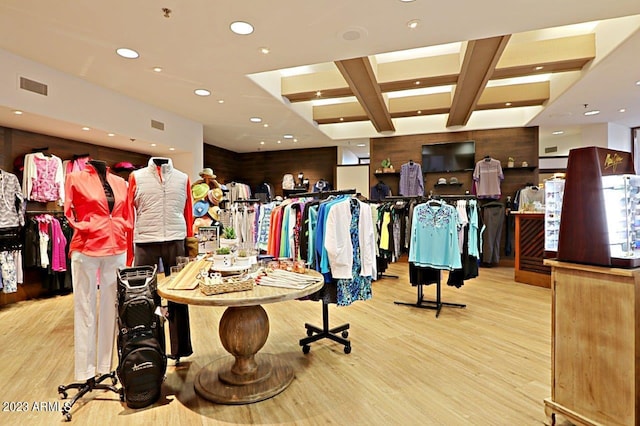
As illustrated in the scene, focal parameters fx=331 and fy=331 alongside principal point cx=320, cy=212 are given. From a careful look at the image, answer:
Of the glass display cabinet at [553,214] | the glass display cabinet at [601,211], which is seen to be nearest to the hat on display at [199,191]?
the glass display cabinet at [553,214]

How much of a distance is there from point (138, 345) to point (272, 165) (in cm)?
878

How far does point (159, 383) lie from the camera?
2336 millimetres

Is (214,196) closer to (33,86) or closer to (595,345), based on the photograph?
(33,86)

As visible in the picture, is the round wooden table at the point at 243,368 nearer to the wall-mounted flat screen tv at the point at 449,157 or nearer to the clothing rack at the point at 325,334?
the clothing rack at the point at 325,334

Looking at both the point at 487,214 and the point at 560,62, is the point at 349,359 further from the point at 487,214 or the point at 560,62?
the point at 487,214

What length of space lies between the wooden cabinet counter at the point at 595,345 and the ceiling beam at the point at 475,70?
2.89 meters

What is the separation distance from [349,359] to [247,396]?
1.03 metres

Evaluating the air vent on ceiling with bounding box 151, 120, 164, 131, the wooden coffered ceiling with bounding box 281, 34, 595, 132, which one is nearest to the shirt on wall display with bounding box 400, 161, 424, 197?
the wooden coffered ceiling with bounding box 281, 34, 595, 132

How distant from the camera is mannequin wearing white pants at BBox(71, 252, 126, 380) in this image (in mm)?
2383

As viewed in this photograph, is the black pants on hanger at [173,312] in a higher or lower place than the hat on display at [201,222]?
lower

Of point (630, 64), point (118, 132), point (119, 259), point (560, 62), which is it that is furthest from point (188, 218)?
point (630, 64)

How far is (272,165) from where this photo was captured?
35.1ft

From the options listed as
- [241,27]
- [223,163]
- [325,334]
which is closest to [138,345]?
[325,334]

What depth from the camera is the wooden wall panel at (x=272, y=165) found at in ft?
33.1
